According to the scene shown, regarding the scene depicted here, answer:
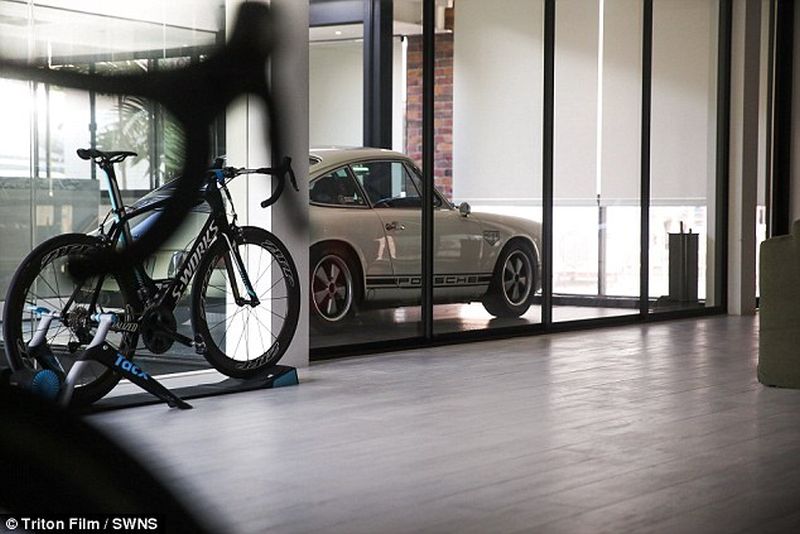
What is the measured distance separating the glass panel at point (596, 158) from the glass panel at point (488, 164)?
231 millimetres

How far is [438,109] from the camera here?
6090 mm

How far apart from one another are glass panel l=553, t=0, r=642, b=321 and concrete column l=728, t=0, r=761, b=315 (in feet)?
3.33

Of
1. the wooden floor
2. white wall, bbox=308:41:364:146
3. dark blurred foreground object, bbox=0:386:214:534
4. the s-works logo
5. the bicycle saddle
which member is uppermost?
white wall, bbox=308:41:364:146

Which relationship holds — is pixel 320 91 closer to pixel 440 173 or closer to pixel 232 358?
pixel 232 358

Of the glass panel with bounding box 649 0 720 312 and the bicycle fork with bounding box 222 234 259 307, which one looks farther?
the glass panel with bounding box 649 0 720 312

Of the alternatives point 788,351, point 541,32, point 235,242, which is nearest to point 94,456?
point 235,242

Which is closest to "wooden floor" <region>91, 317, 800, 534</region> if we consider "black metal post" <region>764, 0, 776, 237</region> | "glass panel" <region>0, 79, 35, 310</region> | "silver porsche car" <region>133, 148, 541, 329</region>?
"silver porsche car" <region>133, 148, 541, 329</region>

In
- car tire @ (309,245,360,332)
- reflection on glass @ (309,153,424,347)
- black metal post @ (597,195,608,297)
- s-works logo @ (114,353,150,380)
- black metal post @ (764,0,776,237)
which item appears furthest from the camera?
black metal post @ (764,0,776,237)

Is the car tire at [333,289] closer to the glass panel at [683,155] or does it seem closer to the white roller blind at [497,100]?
the white roller blind at [497,100]

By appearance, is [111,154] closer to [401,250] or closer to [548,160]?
[401,250]

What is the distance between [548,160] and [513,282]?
76cm

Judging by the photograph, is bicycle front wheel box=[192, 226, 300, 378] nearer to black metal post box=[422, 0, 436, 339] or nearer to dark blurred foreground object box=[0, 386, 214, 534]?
black metal post box=[422, 0, 436, 339]

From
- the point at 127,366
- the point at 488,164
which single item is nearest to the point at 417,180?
the point at 488,164

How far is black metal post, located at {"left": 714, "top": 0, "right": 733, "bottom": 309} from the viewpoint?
26.9 feet
